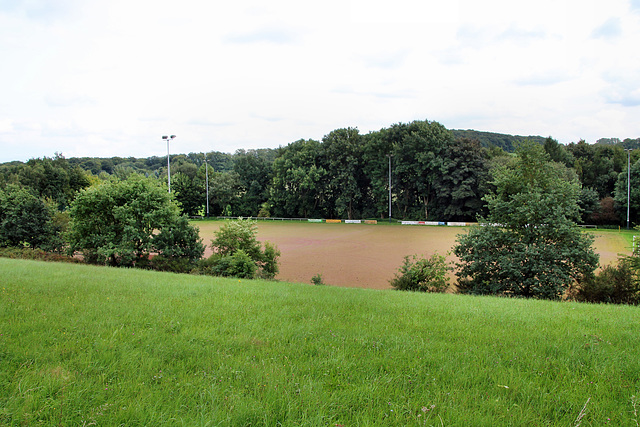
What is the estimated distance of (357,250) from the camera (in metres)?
29.2

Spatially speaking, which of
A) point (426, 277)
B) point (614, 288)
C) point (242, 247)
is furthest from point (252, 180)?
point (614, 288)

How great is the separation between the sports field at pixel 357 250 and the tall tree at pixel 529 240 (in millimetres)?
2280

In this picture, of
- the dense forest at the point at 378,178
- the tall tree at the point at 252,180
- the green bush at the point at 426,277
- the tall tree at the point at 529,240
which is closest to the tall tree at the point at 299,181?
the dense forest at the point at 378,178

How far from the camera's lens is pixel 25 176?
58.2 meters

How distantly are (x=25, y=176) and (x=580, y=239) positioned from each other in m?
72.5

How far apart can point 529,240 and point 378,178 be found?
3868cm

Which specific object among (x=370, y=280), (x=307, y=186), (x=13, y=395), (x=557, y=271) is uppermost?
(x=307, y=186)

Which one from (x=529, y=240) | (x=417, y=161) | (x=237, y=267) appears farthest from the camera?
(x=417, y=161)

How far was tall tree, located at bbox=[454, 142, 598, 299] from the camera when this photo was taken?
13.9 m

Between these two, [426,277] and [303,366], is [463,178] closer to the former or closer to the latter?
[426,277]

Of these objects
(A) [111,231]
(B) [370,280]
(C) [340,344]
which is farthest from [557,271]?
(A) [111,231]

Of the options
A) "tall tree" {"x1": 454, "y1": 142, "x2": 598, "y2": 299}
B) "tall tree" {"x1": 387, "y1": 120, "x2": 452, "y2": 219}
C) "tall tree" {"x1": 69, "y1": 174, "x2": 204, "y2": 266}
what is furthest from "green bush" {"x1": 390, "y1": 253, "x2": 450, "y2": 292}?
"tall tree" {"x1": 387, "y1": 120, "x2": 452, "y2": 219}

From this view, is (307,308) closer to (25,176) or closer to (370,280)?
(370,280)

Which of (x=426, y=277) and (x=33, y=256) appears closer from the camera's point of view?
(x=426, y=277)
